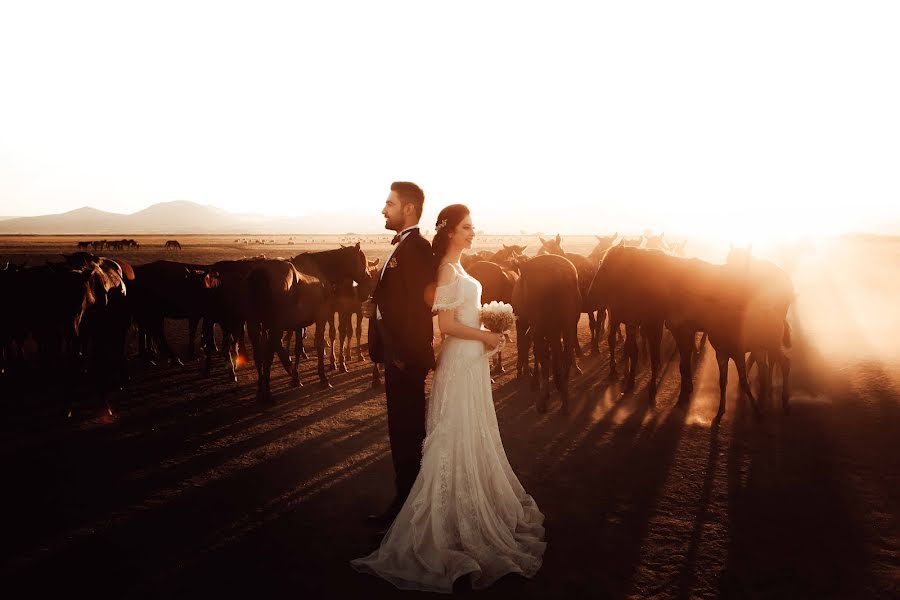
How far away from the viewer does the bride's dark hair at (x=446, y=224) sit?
4824 millimetres

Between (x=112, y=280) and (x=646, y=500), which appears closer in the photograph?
(x=646, y=500)

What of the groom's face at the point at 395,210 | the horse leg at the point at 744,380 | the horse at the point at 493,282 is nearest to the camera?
the groom's face at the point at 395,210

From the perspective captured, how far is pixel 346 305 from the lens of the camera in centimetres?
1389

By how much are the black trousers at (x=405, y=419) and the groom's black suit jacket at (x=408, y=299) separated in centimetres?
21

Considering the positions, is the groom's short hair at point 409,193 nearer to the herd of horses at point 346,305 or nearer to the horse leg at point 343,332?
the herd of horses at point 346,305

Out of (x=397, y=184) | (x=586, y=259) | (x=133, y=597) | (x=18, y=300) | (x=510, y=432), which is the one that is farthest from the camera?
(x=586, y=259)

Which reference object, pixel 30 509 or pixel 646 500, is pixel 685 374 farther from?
pixel 30 509

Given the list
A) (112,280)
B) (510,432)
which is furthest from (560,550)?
(112,280)

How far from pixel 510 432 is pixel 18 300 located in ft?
35.4

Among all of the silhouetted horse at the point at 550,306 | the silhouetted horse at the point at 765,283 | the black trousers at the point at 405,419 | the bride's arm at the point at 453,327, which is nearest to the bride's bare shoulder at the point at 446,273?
the bride's arm at the point at 453,327

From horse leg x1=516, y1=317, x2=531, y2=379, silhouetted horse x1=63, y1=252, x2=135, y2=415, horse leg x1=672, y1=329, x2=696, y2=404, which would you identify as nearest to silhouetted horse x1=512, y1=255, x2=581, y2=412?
horse leg x1=516, y1=317, x2=531, y2=379

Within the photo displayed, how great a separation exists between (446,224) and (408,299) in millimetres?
712

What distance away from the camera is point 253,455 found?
25.7ft

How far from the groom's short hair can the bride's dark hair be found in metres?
0.29
